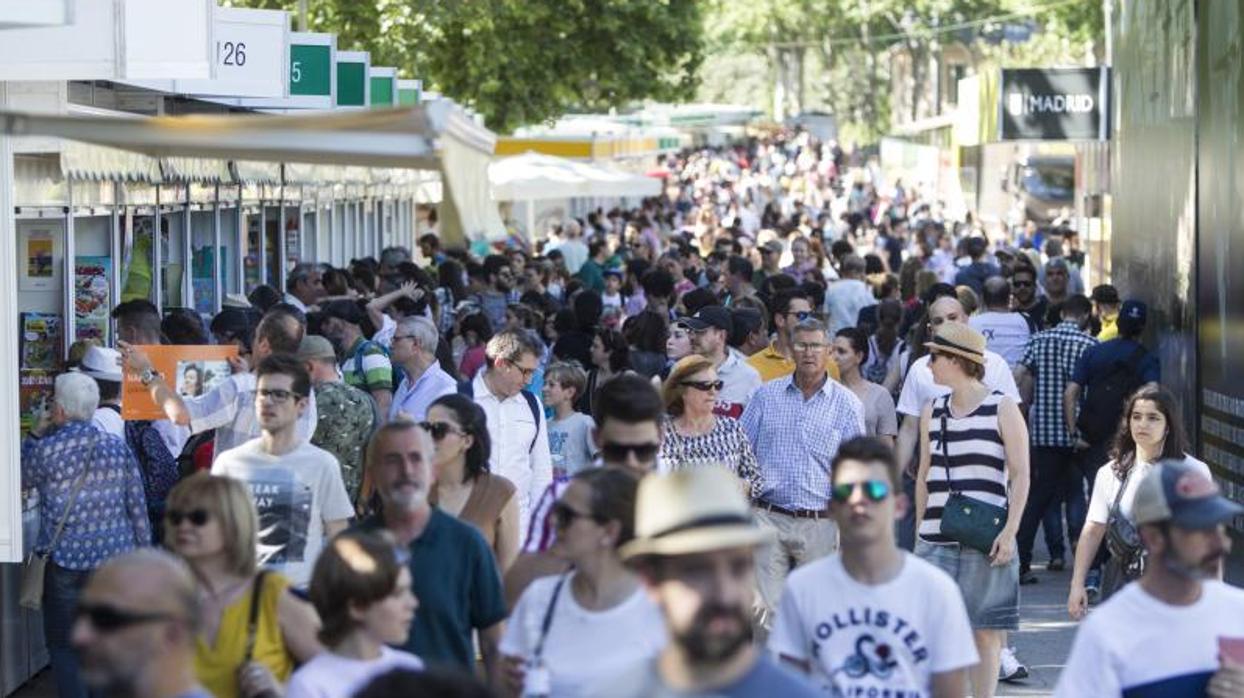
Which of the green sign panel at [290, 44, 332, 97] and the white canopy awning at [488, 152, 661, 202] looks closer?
the green sign panel at [290, 44, 332, 97]

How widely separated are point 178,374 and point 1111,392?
6.29 metres

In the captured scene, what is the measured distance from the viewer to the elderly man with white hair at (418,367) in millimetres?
11008

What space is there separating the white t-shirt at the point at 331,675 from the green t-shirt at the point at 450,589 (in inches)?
36.5

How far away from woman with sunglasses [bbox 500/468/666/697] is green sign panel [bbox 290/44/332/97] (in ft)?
37.2

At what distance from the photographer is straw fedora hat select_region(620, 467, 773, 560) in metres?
4.68

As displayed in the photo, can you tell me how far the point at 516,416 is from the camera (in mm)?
10148

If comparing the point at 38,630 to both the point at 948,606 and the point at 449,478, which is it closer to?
the point at 449,478

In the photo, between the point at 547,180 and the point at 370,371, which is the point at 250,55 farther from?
the point at 547,180

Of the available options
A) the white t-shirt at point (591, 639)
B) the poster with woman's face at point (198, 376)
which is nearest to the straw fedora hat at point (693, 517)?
the white t-shirt at point (591, 639)

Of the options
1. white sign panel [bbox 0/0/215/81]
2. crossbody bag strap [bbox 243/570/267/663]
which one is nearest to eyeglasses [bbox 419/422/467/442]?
→ crossbody bag strap [bbox 243/570/267/663]

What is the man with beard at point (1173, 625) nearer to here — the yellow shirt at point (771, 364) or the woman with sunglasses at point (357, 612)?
the woman with sunglasses at point (357, 612)

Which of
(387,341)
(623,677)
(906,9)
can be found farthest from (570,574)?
(906,9)

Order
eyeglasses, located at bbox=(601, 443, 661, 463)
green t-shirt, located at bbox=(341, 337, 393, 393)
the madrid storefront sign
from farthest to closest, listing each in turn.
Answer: the madrid storefront sign → green t-shirt, located at bbox=(341, 337, 393, 393) → eyeglasses, located at bbox=(601, 443, 661, 463)

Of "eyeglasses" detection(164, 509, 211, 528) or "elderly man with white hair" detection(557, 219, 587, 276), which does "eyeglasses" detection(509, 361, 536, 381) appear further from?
"elderly man with white hair" detection(557, 219, 587, 276)
